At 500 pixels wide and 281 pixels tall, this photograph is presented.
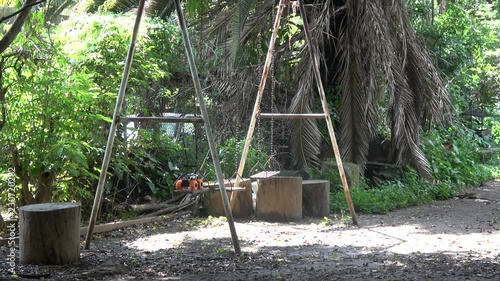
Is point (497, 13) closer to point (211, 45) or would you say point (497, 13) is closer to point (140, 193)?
point (211, 45)

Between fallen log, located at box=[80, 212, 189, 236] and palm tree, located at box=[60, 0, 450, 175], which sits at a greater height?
A: palm tree, located at box=[60, 0, 450, 175]

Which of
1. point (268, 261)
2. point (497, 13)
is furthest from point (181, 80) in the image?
point (497, 13)

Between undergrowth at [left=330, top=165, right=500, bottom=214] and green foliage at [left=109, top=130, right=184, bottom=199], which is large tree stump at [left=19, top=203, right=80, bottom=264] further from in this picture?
undergrowth at [left=330, top=165, right=500, bottom=214]

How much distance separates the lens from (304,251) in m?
7.14

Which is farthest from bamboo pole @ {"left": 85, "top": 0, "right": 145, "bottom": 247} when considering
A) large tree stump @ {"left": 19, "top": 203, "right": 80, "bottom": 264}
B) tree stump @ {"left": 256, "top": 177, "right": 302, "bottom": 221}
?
tree stump @ {"left": 256, "top": 177, "right": 302, "bottom": 221}

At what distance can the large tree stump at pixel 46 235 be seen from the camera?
6.20 m

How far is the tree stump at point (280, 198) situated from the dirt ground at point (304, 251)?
0.21 meters

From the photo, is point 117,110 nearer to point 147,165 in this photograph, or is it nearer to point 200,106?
point 200,106

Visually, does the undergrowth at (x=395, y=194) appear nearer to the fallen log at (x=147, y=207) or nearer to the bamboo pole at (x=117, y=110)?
the fallen log at (x=147, y=207)

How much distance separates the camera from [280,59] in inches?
486

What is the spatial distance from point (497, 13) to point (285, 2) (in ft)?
52.2

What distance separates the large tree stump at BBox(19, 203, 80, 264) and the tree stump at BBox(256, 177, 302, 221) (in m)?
3.70

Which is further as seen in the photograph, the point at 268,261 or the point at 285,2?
the point at 285,2

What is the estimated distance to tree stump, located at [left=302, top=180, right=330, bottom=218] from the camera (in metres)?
9.84
